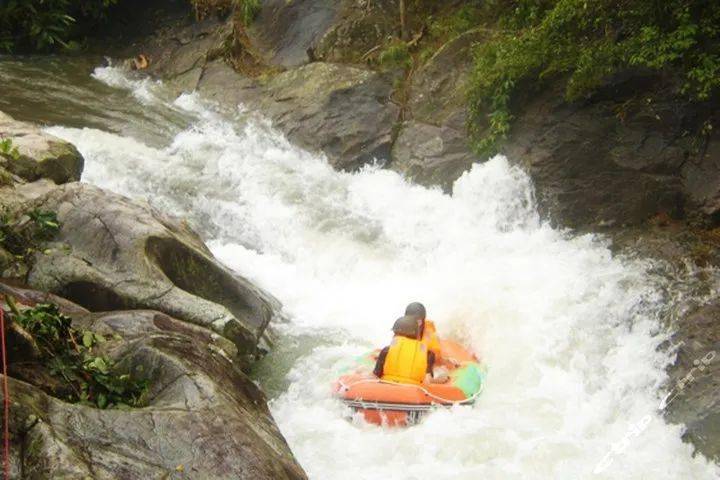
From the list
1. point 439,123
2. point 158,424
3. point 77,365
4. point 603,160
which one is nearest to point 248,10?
point 439,123

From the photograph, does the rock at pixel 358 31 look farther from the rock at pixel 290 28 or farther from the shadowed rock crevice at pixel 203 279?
the shadowed rock crevice at pixel 203 279

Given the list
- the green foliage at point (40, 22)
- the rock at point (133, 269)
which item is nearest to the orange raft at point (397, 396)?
the rock at point (133, 269)

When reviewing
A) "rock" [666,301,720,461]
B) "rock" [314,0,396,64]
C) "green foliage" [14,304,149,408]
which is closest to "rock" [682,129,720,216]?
"rock" [666,301,720,461]

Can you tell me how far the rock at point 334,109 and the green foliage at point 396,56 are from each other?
287 mm

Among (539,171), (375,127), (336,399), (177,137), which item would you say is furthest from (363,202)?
(336,399)

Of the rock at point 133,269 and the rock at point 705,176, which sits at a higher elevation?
the rock at point 705,176

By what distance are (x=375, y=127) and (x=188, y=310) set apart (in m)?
5.84

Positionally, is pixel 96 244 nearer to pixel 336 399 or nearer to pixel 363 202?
pixel 336 399

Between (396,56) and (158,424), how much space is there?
8.84 metres

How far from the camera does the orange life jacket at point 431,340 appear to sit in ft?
23.9

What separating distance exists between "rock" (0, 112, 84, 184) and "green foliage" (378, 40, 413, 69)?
550cm

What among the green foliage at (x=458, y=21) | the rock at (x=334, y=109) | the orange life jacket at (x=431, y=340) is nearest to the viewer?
the orange life jacket at (x=431, y=340)

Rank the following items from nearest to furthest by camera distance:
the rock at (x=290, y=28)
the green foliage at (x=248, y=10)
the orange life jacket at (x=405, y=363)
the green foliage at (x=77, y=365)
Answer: the green foliage at (x=77, y=365) < the orange life jacket at (x=405, y=363) < the rock at (x=290, y=28) < the green foliage at (x=248, y=10)

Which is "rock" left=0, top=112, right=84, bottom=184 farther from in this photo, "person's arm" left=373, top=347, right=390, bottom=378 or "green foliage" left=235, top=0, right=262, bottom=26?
"green foliage" left=235, top=0, right=262, bottom=26
